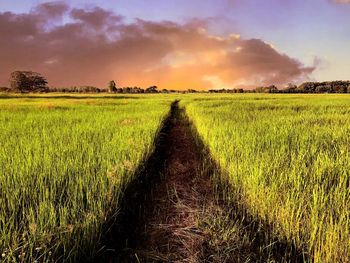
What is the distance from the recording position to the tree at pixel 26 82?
180 ft

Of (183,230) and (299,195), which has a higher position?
(299,195)

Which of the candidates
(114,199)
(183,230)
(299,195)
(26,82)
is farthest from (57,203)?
(26,82)

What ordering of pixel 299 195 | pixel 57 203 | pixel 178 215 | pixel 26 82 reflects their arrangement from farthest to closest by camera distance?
1. pixel 26 82
2. pixel 178 215
3. pixel 299 195
4. pixel 57 203

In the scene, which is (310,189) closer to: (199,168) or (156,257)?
(156,257)

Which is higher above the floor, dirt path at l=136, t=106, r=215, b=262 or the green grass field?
the green grass field

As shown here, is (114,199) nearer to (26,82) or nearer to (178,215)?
(178,215)

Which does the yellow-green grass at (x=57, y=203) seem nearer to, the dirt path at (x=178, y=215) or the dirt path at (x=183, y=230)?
the dirt path at (x=183, y=230)

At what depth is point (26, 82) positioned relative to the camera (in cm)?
5650

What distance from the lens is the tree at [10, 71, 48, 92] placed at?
54.8m

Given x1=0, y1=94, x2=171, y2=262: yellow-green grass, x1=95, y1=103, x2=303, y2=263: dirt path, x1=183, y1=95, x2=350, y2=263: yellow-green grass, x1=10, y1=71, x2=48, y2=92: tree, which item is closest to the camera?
x1=0, y1=94, x2=171, y2=262: yellow-green grass

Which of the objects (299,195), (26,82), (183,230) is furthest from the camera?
(26,82)

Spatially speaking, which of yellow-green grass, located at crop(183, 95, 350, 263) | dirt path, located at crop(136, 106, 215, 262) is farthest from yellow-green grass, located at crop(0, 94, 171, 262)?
yellow-green grass, located at crop(183, 95, 350, 263)

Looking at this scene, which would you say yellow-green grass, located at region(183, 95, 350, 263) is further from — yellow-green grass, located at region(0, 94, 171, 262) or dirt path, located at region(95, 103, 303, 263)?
yellow-green grass, located at region(0, 94, 171, 262)

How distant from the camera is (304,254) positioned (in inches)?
95.1
